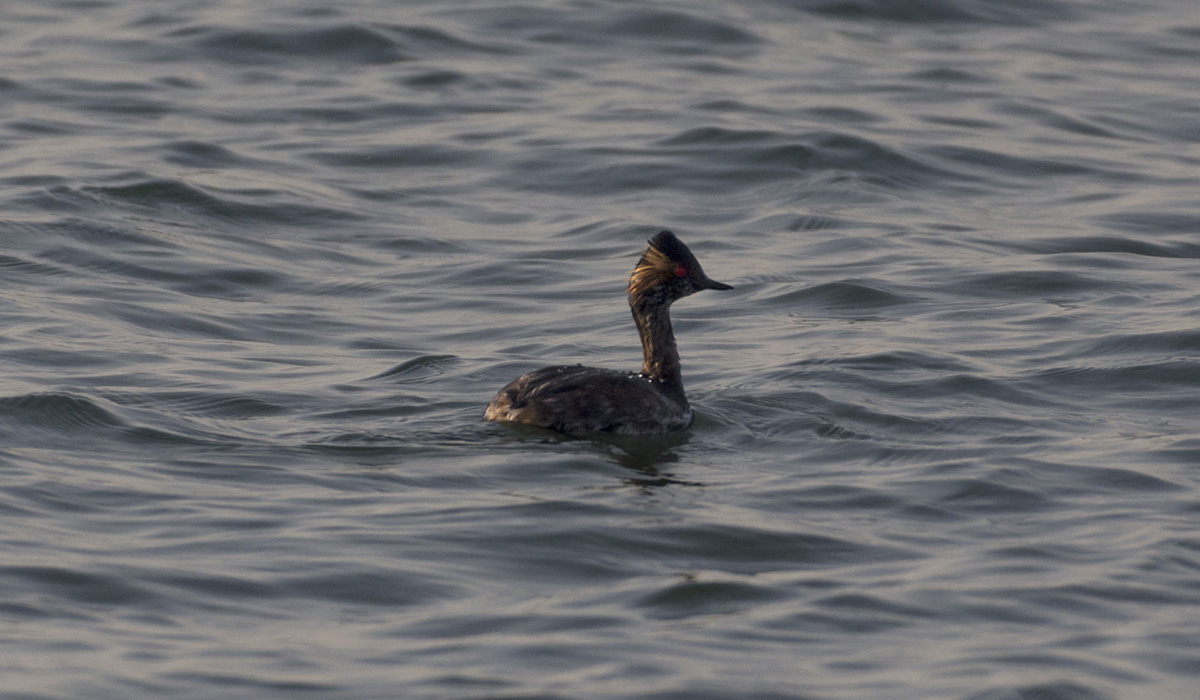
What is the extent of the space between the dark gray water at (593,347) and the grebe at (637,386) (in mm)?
167

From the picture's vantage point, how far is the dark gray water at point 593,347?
7.19 m

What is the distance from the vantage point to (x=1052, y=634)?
285 inches

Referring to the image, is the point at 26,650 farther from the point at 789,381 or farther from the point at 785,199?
the point at 785,199

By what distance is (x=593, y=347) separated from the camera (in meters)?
12.4

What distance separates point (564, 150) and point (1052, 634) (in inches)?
449

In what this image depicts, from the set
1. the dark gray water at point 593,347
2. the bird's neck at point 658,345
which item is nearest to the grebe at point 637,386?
the bird's neck at point 658,345

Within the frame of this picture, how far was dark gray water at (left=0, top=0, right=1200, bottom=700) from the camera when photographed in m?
7.19

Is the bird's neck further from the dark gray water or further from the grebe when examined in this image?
the dark gray water

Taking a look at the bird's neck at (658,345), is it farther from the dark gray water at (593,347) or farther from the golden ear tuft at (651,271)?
the dark gray water at (593,347)

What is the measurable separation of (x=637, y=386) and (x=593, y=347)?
2374 mm

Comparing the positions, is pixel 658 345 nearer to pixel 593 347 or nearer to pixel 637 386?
pixel 637 386

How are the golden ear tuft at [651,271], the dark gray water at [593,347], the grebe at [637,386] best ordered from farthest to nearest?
the golden ear tuft at [651,271] < the grebe at [637,386] < the dark gray water at [593,347]

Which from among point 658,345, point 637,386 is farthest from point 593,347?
point 637,386

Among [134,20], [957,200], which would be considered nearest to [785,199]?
[957,200]
